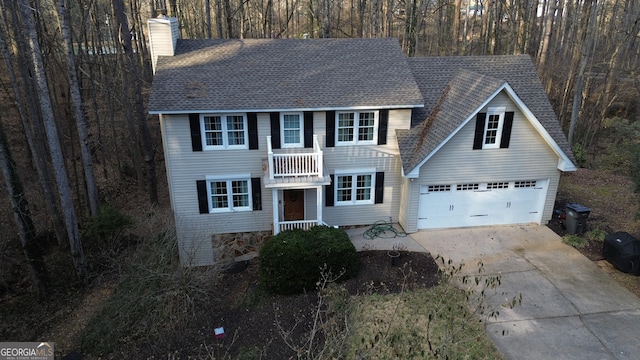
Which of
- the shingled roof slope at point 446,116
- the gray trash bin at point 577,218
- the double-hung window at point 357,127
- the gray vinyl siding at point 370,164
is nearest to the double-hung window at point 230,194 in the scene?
the gray vinyl siding at point 370,164

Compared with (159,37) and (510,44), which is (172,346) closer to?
(159,37)

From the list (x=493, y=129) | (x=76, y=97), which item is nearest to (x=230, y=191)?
(x=76, y=97)

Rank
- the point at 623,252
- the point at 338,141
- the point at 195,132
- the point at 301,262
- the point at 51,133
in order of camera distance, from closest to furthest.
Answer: the point at 301,262 → the point at 623,252 → the point at 51,133 → the point at 195,132 → the point at 338,141

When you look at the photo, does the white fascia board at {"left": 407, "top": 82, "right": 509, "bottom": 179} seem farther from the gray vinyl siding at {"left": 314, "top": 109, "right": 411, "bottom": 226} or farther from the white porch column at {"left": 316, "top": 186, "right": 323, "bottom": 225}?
the white porch column at {"left": 316, "top": 186, "right": 323, "bottom": 225}

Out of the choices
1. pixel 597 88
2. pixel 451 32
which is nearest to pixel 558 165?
pixel 597 88

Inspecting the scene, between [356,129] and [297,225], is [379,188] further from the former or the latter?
[297,225]
